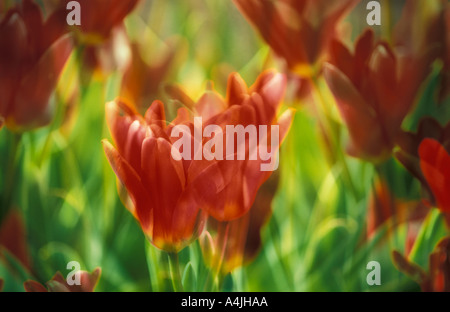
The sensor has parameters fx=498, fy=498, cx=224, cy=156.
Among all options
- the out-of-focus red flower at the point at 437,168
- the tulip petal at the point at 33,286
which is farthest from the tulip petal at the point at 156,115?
the out-of-focus red flower at the point at 437,168

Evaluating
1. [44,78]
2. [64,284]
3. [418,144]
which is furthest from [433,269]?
[44,78]

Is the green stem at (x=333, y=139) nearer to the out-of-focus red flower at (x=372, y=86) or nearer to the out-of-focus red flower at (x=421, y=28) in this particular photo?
the out-of-focus red flower at (x=372, y=86)

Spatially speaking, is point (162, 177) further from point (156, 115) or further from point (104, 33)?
point (104, 33)

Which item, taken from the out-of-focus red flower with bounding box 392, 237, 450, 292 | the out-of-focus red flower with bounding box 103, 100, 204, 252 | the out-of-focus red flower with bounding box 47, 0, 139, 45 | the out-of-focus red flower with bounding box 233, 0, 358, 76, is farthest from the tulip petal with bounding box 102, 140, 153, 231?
the out-of-focus red flower with bounding box 392, 237, 450, 292

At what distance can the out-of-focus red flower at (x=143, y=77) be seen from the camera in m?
0.95

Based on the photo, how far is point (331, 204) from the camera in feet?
3.16

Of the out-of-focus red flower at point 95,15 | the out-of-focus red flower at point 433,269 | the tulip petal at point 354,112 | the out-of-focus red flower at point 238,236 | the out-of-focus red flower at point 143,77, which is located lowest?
the out-of-focus red flower at point 433,269

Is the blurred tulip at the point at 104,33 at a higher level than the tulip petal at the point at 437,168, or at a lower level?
higher

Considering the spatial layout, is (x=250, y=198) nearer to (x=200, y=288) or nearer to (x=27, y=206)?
(x=200, y=288)

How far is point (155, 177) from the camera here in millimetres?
916

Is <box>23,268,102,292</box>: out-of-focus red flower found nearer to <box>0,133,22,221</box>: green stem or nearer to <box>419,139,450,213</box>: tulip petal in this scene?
<box>0,133,22,221</box>: green stem

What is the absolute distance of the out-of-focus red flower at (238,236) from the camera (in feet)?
3.12

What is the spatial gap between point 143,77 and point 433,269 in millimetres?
676
